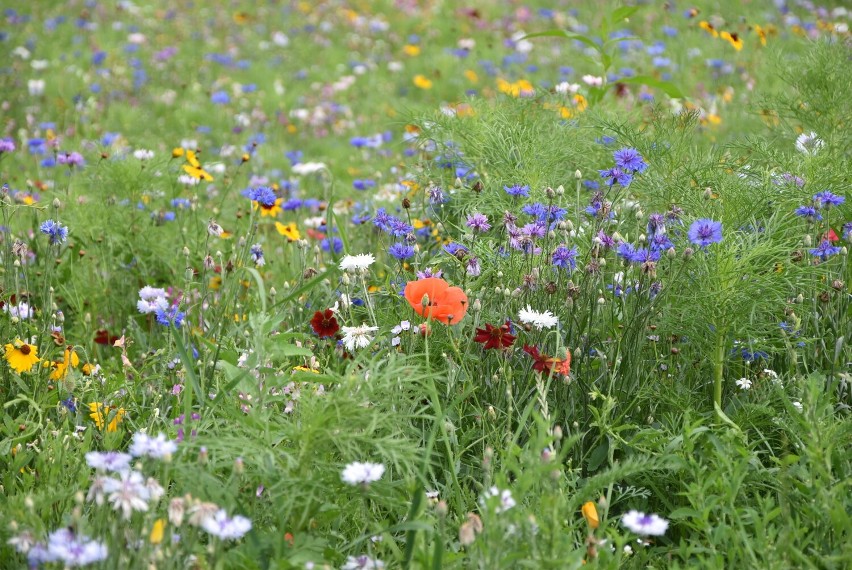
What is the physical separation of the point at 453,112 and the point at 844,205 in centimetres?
134

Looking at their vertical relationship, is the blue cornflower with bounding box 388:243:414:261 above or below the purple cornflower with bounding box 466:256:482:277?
below

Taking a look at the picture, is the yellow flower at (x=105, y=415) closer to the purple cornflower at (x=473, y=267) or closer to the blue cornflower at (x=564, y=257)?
the purple cornflower at (x=473, y=267)

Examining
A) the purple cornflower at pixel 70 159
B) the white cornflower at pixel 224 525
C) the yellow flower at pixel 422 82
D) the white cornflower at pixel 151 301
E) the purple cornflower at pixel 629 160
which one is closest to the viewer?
the white cornflower at pixel 224 525

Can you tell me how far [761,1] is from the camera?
800 cm

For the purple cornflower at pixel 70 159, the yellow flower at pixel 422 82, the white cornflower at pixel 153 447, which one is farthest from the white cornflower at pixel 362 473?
the yellow flower at pixel 422 82

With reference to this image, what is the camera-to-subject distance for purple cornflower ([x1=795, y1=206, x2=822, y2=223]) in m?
2.46

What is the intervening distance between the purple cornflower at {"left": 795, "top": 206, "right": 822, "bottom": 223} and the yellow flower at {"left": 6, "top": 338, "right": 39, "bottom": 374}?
6.55 feet

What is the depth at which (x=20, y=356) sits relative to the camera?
2.30 metres

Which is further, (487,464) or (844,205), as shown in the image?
(844,205)

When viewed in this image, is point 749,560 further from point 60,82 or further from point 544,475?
point 60,82

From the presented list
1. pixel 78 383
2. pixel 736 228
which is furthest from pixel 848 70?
pixel 78 383

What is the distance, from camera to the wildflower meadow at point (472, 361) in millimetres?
1779

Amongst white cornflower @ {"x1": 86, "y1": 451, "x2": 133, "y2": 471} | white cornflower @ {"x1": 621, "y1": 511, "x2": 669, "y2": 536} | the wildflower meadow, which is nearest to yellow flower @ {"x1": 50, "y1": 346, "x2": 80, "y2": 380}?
the wildflower meadow

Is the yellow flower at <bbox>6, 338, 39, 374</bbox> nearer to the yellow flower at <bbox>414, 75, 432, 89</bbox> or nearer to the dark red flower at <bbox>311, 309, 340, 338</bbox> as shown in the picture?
the dark red flower at <bbox>311, 309, 340, 338</bbox>
